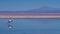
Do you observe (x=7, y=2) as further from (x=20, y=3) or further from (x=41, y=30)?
(x=41, y=30)

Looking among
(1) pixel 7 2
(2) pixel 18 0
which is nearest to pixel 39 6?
(2) pixel 18 0

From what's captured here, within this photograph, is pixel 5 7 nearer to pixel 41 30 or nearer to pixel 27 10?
pixel 27 10

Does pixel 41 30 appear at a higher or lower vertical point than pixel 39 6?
lower

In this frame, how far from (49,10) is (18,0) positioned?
461mm

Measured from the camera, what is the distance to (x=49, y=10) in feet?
7.50

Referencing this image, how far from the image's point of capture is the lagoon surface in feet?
7.55

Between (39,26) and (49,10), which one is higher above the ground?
(49,10)

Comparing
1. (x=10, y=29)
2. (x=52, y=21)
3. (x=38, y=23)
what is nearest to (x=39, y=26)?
(x=38, y=23)

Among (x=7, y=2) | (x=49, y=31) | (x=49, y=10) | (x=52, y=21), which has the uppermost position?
(x=7, y=2)

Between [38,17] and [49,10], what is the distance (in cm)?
18

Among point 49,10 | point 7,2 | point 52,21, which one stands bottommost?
point 52,21

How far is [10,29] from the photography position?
2363mm

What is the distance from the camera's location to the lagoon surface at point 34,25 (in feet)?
7.55

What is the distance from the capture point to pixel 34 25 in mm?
2320
